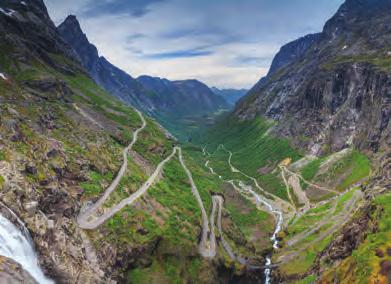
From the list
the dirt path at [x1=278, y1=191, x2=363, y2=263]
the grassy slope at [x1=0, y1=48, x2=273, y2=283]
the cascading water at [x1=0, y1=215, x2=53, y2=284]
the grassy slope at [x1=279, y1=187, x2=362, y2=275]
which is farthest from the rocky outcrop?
the dirt path at [x1=278, y1=191, x2=363, y2=263]

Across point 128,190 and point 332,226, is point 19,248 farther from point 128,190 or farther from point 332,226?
point 332,226

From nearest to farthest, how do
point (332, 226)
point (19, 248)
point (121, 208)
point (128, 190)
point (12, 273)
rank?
1. point (12, 273)
2. point (19, 248)
3. point (121, 208)
4. point (128, 190)
5. point (332, 226)

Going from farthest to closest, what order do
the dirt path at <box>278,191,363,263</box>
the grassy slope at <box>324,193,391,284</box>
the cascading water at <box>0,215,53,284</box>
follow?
the dirt path at <box>278,191,363,263</box>, the grassy slope at <box>324,193,391,284</box>, the cascading water at <box>0,215,53,284</box>

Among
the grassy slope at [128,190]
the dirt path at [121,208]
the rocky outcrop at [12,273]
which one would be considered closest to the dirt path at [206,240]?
the dirt path at [121,208]

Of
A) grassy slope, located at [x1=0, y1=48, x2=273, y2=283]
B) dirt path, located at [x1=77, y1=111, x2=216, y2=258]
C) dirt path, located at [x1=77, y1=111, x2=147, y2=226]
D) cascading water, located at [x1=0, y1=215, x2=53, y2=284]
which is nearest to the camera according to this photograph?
cascading water, located at [x1=0, y1=215, x2=53, y2=284]

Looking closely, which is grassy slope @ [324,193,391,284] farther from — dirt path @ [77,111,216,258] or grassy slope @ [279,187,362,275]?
dirt path @ [77,111,216,258]

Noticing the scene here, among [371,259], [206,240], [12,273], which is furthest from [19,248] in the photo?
[206,240]

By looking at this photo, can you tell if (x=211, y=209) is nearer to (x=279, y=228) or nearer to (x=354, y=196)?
(x=279, y=228)

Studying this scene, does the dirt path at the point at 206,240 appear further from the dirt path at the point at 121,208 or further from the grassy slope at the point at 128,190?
the grassy slope at the point at 128,190

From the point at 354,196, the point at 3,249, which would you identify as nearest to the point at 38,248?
the point at 3,249
